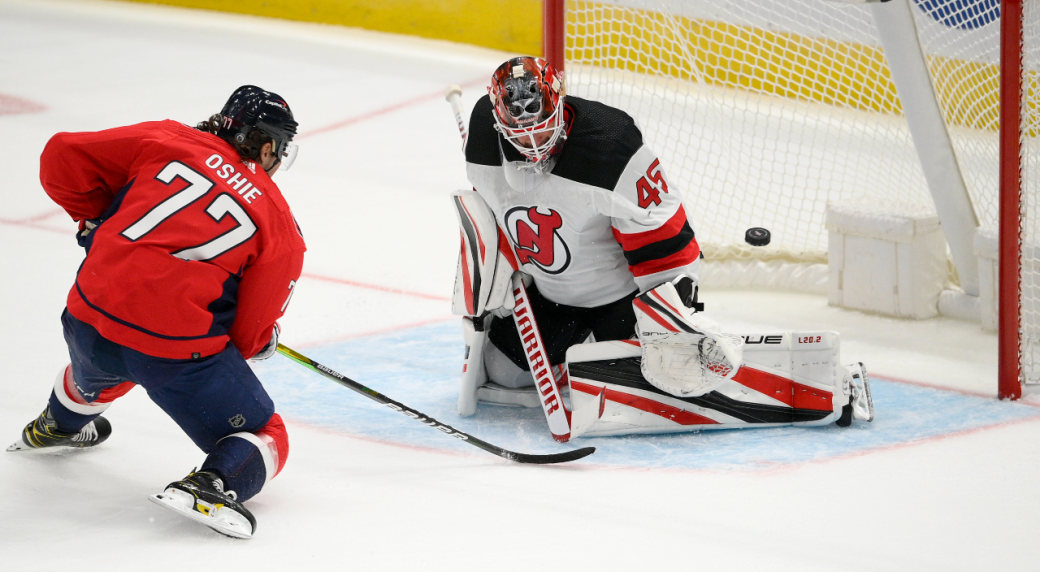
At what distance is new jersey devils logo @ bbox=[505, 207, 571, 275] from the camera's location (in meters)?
3.04

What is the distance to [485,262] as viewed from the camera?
3160mm

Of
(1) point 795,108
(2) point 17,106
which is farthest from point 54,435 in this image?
(2) point 17,106

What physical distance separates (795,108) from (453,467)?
113 inches

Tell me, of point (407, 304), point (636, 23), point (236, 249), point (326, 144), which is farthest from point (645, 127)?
point (236, 249)

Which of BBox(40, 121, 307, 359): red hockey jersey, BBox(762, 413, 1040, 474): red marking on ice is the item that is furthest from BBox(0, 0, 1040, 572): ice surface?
BBox(40, 121, 307, 359): red hockey jersey

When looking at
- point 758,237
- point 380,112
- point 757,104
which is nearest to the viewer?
point 758,237

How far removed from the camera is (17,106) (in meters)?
6.54

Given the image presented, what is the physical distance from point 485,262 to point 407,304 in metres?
1.17

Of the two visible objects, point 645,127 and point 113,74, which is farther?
point 113,74

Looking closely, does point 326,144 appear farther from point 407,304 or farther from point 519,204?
point 519,204

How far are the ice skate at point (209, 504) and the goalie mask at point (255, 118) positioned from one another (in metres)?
0.70

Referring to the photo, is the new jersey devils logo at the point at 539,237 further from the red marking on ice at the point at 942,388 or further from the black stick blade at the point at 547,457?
the red marking on ice at the point at 942,388

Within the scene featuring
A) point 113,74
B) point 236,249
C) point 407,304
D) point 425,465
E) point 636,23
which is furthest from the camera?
point 113,74

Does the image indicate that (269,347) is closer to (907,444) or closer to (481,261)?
(481,261)
